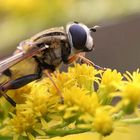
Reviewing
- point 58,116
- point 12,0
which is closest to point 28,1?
point 12,0

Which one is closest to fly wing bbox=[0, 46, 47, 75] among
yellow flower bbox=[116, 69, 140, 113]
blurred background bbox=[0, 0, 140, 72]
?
yellow flower bbox=[116, 69, 140, 113]

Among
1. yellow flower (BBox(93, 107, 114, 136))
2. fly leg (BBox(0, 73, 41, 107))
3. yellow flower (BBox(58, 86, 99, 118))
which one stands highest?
fly leg (BBox(0, 73, 41, 107))

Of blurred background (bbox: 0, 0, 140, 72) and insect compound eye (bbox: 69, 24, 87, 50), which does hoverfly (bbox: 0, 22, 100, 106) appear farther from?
blurred background (bbox: 0, 0, 140, 72)

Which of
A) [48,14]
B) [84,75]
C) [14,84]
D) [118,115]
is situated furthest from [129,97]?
[48,14]

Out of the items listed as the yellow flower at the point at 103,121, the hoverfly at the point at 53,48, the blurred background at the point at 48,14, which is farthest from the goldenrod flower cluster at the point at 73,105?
the blurred background at the point at 48,14

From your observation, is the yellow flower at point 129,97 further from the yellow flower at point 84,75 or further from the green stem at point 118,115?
the yellow flower at point 84,75

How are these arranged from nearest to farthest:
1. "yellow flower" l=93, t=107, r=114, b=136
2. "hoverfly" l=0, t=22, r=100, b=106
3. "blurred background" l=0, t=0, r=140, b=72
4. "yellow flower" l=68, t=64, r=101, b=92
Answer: "yellow flower" l=93, t=107, r=114, b=136 → "yellow flower" l=68, t=64, r=101, b=92 → "hoverfly" l=0, t=22, r=100, b=106 → "blurred background" l=0, t=0, r=140, b=72
